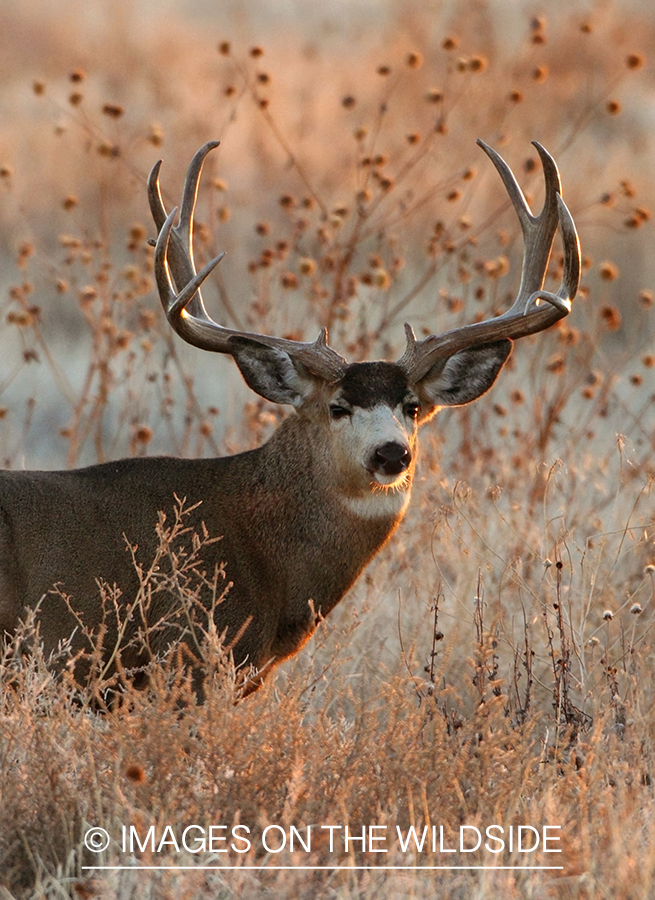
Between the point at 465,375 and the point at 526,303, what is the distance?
1.38 feet

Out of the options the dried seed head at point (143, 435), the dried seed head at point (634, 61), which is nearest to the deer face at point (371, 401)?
the dried seed head at point (143, 435)

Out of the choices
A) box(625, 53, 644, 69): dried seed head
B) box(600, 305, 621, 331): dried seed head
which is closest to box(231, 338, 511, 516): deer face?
box(600, 305, 621, 331): dried seed head

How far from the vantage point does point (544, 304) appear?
6.61 metres

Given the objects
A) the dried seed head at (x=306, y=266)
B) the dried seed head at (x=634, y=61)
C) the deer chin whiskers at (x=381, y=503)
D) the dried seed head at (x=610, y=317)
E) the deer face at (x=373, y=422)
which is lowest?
the deer chin whiskers at (x=381, y=503)

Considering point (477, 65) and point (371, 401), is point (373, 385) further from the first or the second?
point (477, 65)

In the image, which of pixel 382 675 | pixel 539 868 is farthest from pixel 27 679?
pixel 382 675

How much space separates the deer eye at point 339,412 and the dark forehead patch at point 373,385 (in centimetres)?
4

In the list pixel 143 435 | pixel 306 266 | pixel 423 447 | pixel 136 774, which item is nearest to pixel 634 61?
pixel 306 266

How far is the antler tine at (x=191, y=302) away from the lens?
6023mm

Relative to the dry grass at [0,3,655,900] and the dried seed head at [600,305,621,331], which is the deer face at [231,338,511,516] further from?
the dried seed head at [600,305,621,331]

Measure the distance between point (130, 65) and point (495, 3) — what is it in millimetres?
5599

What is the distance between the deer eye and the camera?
611cm

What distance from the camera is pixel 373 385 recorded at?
611 centimetres

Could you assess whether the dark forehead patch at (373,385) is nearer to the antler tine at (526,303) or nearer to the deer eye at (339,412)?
the deer eye at (339,412)
